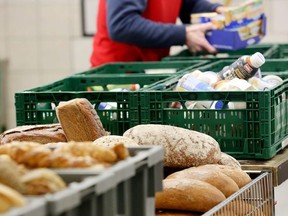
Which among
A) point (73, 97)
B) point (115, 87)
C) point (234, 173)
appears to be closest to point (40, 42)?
point (115, 87)

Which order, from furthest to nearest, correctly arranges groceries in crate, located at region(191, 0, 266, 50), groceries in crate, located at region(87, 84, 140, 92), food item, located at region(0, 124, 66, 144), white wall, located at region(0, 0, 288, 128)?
white wall, located at region(0, 0, 288, 128)
groceries in crate, located at region(191, 0, 266, 50)
groceries in crate, located at region(87, 84, 140, 92)
food item, located at region(0, 124, 66, 144)

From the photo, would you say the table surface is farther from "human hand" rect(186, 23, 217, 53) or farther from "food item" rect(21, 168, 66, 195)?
"human hand" rect(186, 23, 217, 53)

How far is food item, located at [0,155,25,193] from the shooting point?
1.56 m

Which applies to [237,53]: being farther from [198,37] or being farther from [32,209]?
[32,209]

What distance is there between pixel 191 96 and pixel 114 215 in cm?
157

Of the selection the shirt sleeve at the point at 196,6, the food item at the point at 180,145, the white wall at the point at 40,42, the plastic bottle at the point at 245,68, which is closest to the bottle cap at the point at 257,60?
the plastic bottle at the point at 245,68

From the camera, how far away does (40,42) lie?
25.5ft

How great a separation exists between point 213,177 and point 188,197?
16 centimetres

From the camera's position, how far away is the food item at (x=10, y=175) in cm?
156

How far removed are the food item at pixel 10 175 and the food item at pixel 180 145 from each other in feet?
3.96

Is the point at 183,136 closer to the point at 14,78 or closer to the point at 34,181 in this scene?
the point at 34,181

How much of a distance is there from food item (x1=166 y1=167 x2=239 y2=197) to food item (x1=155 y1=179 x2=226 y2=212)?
0.21 feet

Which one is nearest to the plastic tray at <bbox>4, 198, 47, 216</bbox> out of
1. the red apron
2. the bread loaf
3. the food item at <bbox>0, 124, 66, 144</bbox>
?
the bread loaf

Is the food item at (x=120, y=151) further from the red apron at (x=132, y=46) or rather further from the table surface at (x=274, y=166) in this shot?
the red apron at (x=132, y=46)
